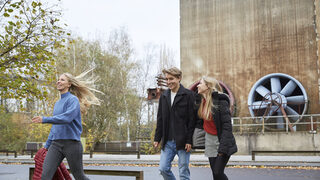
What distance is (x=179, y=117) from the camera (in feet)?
18.1

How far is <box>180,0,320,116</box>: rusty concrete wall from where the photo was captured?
26.6 metres

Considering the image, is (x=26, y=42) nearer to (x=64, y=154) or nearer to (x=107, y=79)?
(x=64, y=154)

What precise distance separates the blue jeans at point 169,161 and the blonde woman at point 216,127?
1.15 ft

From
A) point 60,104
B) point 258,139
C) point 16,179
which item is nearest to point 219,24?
point 258,139

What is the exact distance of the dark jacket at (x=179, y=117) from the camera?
5430mm

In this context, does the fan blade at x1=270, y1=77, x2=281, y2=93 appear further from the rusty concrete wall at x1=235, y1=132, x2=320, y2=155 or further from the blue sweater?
the blue sweater

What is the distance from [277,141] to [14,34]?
16031mm

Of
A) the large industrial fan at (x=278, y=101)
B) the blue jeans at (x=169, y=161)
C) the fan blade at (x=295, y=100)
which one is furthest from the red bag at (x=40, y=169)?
the fan blade at (x=295, y=100)

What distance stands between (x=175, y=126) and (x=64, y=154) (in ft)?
4.98

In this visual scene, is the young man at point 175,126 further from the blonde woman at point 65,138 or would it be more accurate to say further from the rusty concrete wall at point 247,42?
the rusty concrete wall at point 247,42

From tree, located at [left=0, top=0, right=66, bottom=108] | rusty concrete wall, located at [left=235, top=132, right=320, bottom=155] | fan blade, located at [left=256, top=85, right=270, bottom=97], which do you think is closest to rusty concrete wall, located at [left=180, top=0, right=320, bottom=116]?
fan blade, located at [left=256, top=85, right=270, bottom=97]

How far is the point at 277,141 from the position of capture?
75.7 ft

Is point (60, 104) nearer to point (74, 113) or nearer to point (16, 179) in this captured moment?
point (74, 113)

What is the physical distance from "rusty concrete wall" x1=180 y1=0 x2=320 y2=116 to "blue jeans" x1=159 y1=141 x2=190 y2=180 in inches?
895
